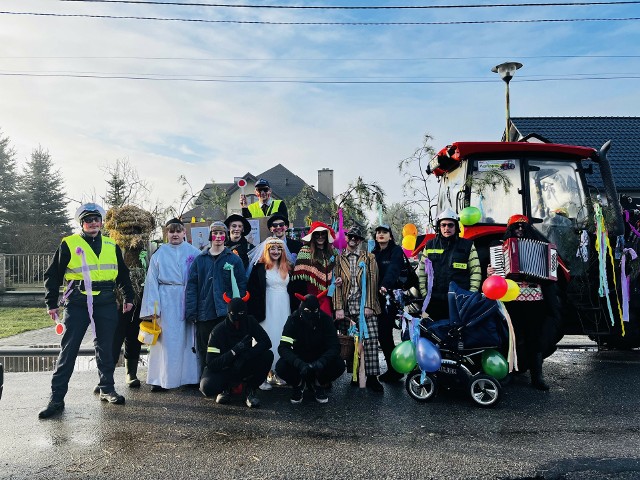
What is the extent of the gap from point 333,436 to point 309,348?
4.11ft

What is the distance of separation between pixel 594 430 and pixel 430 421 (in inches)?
52.6

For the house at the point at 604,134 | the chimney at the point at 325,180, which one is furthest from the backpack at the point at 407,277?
the chimney at the point at 325,180

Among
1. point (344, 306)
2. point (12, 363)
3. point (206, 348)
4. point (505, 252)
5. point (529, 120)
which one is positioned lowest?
point (12, 363)

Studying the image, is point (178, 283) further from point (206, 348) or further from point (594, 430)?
point (594, 430)

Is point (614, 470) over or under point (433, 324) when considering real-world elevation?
under

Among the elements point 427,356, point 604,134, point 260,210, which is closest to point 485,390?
point 427,356

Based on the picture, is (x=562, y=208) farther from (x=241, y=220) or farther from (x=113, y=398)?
(x=113, y=398)

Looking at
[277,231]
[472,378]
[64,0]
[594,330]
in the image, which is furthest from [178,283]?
[64,0]

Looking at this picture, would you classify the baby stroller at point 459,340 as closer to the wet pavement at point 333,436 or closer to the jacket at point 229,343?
the wet pavement at point 333,436

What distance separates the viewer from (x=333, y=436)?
14.5ft

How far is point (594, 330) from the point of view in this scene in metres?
6.35

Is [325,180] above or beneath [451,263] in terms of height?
above

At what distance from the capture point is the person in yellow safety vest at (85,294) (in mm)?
5277

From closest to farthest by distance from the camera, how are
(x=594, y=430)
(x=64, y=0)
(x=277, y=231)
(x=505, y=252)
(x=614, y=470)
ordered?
1. (x=614, y=470)
2. (x=594, y=430)
3. (x=505, y=252)
4. (x=277, y=231)
5. (x=64, y=0)
